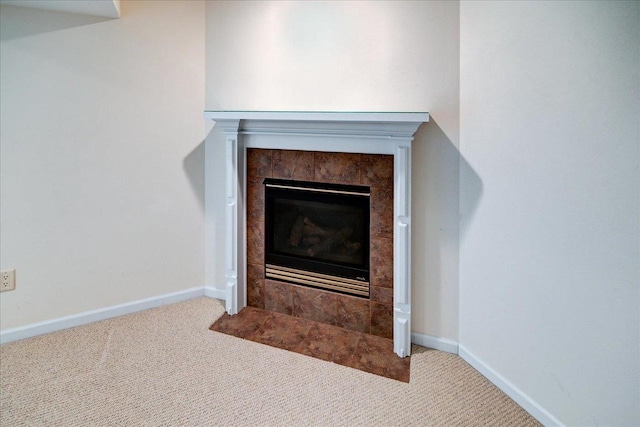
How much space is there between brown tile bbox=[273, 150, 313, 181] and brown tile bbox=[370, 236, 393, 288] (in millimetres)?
619

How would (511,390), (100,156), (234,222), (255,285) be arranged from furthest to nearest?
(255,285) < (234,222) < (100,156) < (511,390)

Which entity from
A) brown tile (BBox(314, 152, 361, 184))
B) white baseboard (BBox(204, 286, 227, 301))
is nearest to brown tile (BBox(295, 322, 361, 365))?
white baseboard (BBox(204, 286, 227, 301))

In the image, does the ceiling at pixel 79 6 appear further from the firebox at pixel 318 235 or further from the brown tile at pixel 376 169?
the brown tile at pixel 376 169

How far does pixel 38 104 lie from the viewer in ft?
7.14

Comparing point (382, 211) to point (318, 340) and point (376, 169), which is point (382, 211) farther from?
point (318, 340)

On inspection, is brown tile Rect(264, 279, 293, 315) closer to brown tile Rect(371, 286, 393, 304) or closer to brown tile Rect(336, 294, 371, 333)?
brown tile Rect(336, 294, 371, 333)

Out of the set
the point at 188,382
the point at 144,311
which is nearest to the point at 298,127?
the point at 188,382

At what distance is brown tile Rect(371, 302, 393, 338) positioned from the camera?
225 centimetres

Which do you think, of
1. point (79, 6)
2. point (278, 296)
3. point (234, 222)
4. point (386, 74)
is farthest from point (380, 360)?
point (79, 6)

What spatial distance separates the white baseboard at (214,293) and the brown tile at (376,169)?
144cm

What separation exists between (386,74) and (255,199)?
1.21 meters

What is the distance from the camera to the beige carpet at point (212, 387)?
5.23ft

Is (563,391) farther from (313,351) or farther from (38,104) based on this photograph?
(38,104)

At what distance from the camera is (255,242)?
8.53ft
